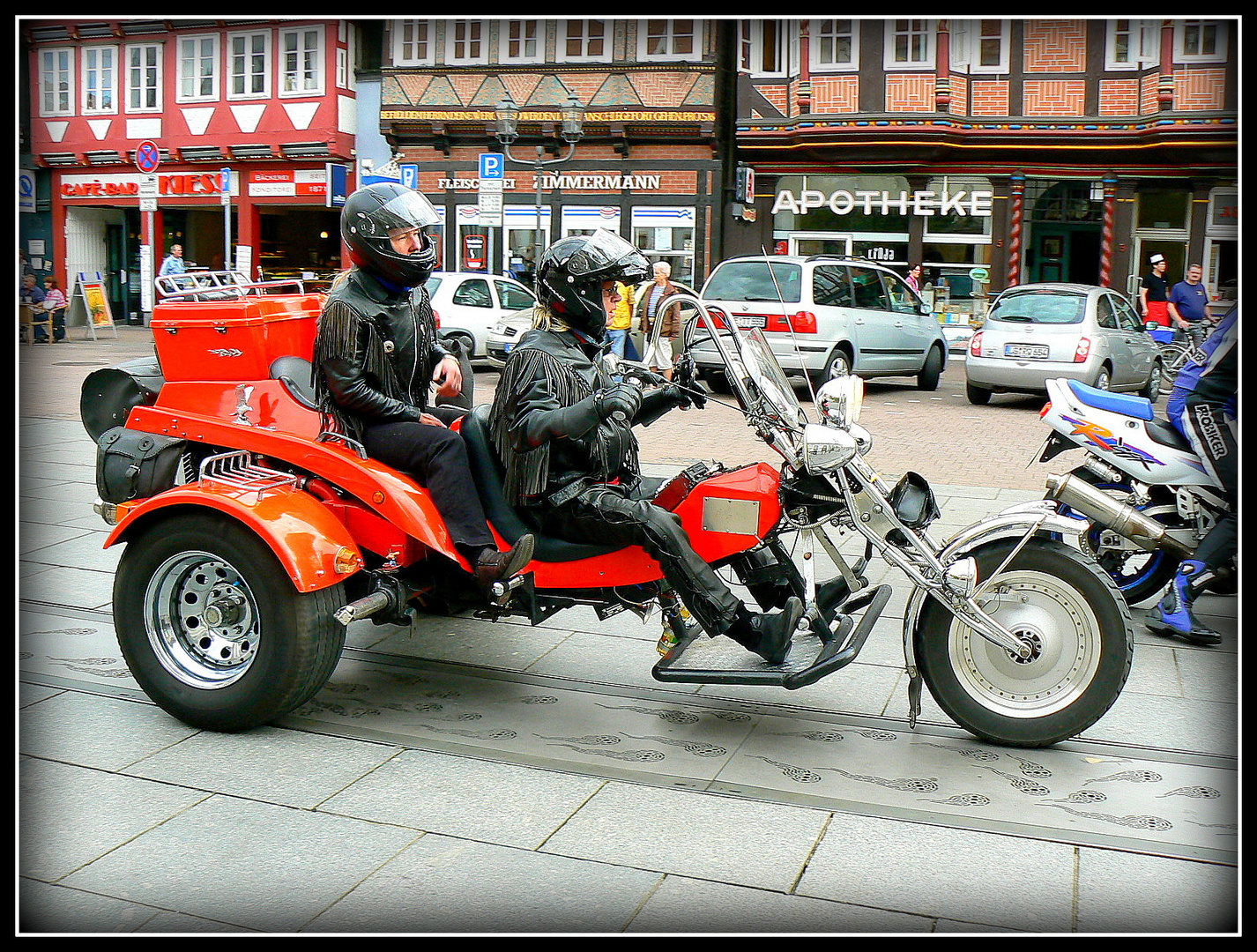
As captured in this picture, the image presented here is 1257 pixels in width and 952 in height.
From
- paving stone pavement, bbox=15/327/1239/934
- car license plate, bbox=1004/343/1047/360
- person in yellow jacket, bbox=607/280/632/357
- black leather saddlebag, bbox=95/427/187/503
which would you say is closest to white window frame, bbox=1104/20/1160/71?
paving stone pavement, bbox=15/327/1239/934

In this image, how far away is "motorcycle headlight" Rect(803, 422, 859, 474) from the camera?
13.3ft

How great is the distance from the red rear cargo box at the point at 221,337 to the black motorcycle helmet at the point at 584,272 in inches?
45.4

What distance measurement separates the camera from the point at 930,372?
697 inches

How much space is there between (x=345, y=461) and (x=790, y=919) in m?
2.23

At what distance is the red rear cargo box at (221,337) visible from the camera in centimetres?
477

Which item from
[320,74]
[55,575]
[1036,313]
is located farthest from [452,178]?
[55,575]

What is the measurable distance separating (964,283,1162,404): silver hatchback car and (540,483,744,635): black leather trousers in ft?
38.8

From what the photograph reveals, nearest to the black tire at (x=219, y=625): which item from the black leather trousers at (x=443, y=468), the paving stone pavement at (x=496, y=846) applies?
the paving stone pavement at (x=496, y=846)

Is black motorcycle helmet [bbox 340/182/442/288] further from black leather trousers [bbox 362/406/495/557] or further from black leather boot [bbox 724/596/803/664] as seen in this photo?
black leather boot [bbox 724/596/803/664]

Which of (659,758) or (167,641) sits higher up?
(167,641)

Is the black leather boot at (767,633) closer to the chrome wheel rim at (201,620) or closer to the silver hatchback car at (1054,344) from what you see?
the chrome wheel rim at (201,620)

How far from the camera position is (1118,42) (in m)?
4.56
